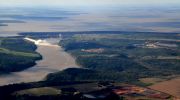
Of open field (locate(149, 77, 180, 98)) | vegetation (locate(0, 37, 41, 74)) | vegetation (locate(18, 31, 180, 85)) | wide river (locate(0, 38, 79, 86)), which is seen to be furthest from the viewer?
vegetation (locate(0, 37, 41, 74))

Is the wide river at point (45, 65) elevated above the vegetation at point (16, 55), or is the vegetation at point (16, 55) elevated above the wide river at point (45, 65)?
the vegetation at point (16, 55)

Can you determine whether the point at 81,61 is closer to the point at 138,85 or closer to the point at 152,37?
the point at 138,85

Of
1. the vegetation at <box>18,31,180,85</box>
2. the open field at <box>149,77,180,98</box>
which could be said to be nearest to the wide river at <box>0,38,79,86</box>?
the vegetation at <box>18,31,180,85</box>

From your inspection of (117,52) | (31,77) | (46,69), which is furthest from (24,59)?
(117,52)

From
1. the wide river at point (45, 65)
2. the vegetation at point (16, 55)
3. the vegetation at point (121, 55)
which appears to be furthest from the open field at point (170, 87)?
the vegetation at point (16, 55)

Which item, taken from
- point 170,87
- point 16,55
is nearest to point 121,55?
point 16,55

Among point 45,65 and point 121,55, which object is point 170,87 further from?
point 121,55

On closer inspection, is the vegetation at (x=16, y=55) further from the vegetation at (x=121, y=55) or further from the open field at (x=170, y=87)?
the open field at (x=170, y=87)

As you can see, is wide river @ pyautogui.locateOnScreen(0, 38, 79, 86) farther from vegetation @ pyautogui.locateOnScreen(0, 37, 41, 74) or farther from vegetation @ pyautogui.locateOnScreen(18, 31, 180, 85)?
vegetation @ pyautogui.locateOnScreen(18, 31, 180, 85)
